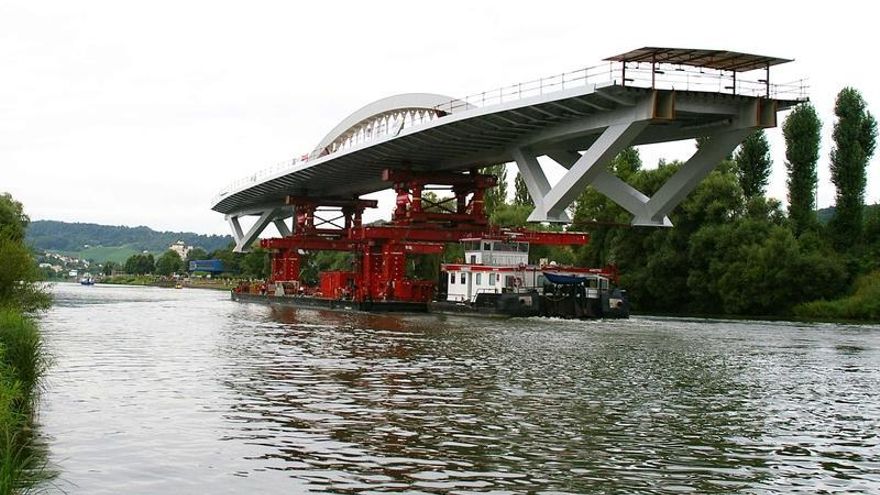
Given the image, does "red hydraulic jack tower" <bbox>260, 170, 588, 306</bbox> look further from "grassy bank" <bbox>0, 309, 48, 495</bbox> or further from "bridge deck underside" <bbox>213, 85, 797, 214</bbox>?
"grassy bank" <bbox>0, 309, 48, 495</bbox>

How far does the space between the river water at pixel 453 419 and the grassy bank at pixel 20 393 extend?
1.05 ft

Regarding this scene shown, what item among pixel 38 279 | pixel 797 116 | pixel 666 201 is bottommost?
pixel 38 279

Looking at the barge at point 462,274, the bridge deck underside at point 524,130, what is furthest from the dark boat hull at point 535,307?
the bridge deck underside at point 524,130

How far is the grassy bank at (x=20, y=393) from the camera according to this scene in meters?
10.8

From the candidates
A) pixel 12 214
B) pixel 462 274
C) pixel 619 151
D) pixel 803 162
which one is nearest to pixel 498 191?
pixel 803 162

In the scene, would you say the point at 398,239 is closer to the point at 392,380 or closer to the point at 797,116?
the point at 797,116

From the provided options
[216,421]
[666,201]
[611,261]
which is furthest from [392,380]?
[611,261]

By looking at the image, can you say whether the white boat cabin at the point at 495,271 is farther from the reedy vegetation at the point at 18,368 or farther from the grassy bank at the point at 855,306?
the reedy vegetation at the point at 18,368

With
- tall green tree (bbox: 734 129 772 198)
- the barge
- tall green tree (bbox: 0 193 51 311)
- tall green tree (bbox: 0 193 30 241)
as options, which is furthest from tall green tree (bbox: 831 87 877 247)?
tall green tree (bbox: 0 193 51 311)

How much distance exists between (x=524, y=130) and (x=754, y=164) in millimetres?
32093

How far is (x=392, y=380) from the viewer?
20.7m

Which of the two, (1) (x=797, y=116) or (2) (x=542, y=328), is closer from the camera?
(2) (x=542, y=328)

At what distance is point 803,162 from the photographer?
72375 millimetres

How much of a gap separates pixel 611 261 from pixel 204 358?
2222 inches
